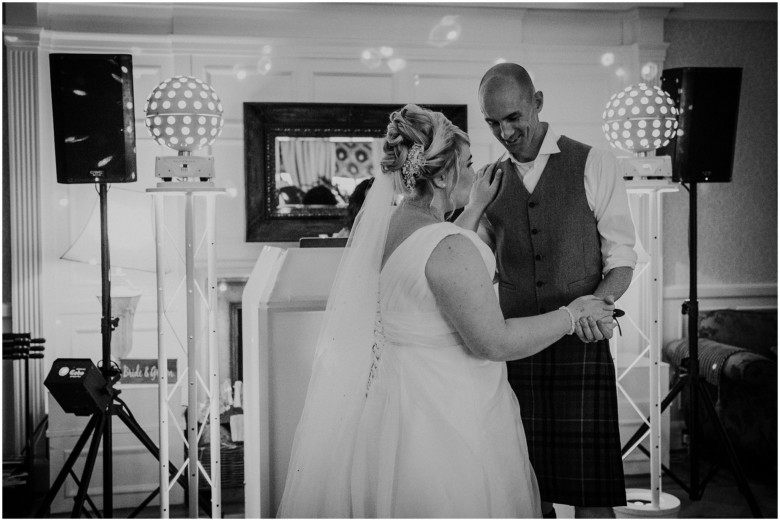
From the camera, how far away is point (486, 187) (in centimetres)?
218

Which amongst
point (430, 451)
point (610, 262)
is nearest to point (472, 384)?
point (430, 451)

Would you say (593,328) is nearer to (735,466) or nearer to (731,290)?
(735,466)

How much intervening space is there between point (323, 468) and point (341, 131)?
284 centimetres

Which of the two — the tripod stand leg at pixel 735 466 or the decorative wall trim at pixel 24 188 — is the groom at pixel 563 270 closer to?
the tripod stand leg at pixel 735 466

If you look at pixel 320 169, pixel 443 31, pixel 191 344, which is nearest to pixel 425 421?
pixel 191 344

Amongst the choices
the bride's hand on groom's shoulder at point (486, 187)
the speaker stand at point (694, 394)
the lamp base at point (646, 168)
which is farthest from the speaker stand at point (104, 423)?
the speaker stand at point (694, 394)

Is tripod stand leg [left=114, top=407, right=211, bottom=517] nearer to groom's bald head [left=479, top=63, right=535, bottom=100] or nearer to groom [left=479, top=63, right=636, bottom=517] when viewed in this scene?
groom [left=479, top=63, right=636, bottom=517]

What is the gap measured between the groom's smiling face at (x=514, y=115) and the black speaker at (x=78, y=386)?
1908 millimetres

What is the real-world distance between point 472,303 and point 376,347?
29 centimetres

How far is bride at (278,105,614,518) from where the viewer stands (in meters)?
1.69

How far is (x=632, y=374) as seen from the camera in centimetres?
411

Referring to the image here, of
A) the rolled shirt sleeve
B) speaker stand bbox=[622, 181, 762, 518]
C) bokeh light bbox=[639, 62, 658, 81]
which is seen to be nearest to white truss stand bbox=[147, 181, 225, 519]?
the rolled shirt sleeve

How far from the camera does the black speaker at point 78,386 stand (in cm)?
300

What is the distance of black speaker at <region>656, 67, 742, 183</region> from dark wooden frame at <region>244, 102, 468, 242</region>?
1341 millimetres
